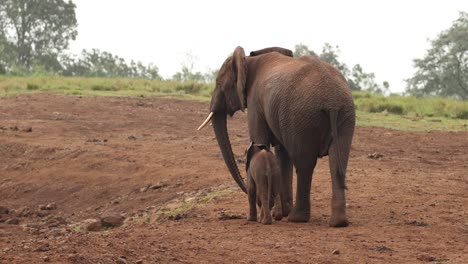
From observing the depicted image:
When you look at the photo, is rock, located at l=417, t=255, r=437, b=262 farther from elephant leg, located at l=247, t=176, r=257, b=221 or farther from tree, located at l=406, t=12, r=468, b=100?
tree, located at l=406, t=12, r=468, b=100

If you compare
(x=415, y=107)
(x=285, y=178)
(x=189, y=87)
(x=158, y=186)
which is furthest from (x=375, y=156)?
(x=189, y=87)

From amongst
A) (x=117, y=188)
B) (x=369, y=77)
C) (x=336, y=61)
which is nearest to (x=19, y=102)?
(x=117, y=188)

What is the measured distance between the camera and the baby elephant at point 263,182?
8.14m

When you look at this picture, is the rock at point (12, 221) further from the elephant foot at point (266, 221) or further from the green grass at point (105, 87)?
the green grass at point (105, 87)

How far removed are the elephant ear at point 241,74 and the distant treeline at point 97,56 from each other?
91.3ft

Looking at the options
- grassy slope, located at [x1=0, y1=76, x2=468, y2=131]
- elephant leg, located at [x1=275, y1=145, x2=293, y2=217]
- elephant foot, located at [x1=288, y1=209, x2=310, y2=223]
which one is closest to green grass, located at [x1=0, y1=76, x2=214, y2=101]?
grassy slope, located at [x1=0, y1=76, x2=468, y2=131]

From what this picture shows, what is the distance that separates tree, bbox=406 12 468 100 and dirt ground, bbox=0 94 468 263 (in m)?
23.3

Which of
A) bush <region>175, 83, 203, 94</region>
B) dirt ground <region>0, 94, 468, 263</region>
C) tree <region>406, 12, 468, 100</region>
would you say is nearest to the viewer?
dirt ground <region>0, 94, 468, 263</region>

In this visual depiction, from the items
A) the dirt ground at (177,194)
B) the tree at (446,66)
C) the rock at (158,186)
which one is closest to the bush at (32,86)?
the dirt ground at (177,194)

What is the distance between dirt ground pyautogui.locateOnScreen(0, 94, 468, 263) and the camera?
21.8ft

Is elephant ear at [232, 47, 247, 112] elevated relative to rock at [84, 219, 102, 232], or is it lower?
elevated

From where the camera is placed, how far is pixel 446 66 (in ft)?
135

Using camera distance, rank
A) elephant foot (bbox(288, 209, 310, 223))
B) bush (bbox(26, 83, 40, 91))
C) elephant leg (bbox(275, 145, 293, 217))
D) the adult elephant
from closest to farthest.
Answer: the adult elephant, elephant foot (bbox(288, 209, 310, 223)), elephant leg (bbox(275, 145, 293, 217)), bush (bbox(26, 83, 40, 91))

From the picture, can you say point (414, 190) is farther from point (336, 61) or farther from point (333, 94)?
point (336, 61)
